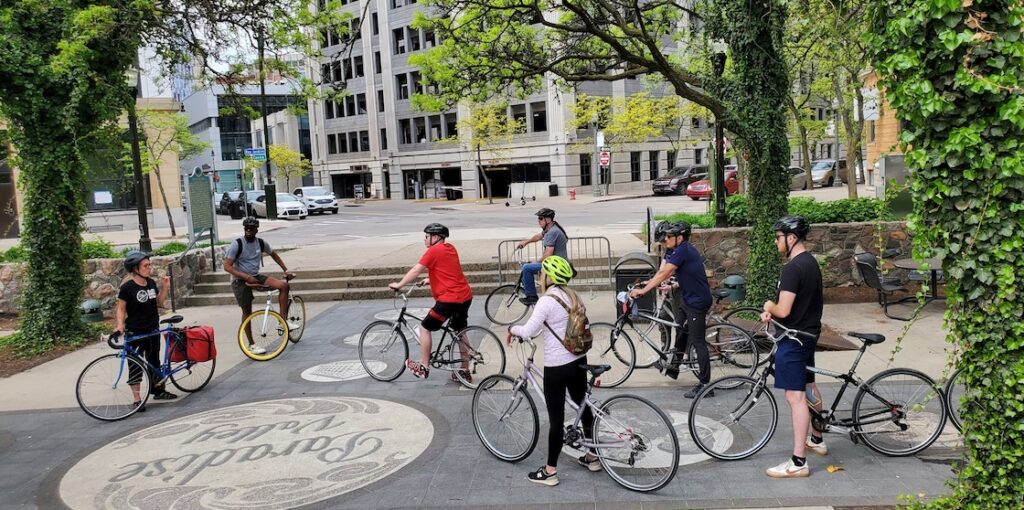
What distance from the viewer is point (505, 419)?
5.96 m

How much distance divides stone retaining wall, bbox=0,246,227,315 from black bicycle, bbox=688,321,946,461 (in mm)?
11868

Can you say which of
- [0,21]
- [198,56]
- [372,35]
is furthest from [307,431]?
[372,35]

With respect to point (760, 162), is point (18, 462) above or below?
below

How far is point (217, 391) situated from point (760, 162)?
7.70 m

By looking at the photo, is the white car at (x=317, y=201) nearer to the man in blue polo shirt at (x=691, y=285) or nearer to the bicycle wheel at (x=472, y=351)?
the bicycle wheel at (x=472, y=351)

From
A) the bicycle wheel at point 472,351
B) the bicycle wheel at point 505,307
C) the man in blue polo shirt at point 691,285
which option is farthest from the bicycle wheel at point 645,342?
the bicycle wheel at point 505,307

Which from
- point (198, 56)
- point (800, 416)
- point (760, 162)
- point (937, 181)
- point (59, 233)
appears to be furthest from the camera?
point (198, 56)

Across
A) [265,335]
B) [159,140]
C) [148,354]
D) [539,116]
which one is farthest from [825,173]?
[148,354]

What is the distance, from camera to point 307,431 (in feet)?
22.8

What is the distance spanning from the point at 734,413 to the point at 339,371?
205 inches

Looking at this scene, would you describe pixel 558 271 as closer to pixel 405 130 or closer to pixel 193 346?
pixel 193 346

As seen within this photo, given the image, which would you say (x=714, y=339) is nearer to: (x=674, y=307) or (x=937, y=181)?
(x=674, y=307)

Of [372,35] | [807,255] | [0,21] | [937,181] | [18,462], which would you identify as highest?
[372,35]

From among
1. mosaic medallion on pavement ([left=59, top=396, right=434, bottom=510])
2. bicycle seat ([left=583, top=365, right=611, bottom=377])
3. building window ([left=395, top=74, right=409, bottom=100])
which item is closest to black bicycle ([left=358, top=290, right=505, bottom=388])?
mosaic medallion on pavement ([left=59, top=396, right=434, bottom=510])
